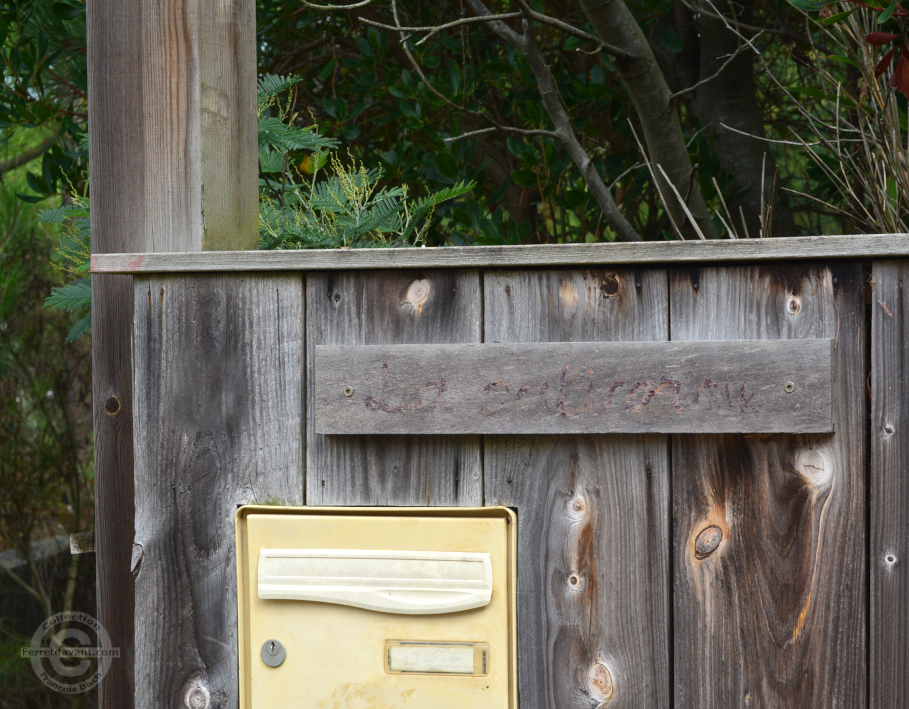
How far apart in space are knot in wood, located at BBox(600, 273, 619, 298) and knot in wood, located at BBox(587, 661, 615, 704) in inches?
21.9

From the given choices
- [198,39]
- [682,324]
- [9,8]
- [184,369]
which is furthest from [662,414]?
[9,8]

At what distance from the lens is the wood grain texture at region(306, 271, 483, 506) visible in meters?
1.15

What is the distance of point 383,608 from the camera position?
113 cm

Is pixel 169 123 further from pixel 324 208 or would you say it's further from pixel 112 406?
pixel 112 406

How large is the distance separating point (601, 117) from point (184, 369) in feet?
6.81

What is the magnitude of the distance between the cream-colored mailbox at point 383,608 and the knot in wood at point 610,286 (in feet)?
1.21

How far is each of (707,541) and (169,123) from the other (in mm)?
1102

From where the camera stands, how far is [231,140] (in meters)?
1.32

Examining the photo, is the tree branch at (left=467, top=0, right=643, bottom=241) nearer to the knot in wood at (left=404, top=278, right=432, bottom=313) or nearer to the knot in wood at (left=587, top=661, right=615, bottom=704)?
Answer: the knot in wood at (left=404, top=278, right=432, bottom=313)

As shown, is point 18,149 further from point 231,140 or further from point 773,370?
point 773,370

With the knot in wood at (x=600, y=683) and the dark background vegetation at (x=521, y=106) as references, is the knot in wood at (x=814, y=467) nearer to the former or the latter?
the knot in wood at (x=600, y=683)

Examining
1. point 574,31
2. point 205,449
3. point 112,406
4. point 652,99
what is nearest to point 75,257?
point 112,406

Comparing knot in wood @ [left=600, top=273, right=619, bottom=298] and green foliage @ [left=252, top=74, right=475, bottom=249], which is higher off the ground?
green foliage @ [left=252, top=74, right=475, bottom=249]

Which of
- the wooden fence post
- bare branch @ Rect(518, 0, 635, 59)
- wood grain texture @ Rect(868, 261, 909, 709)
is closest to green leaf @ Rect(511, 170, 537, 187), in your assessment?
bare branch @ Rect(518, 0, 635, 59)
